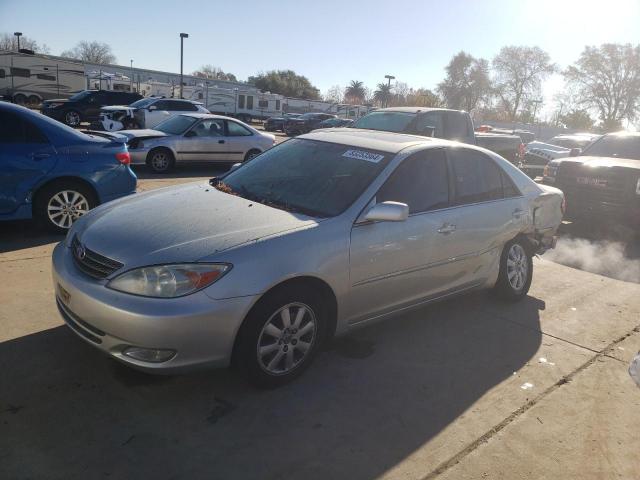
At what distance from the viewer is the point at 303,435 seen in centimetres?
291

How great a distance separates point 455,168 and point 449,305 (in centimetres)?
140

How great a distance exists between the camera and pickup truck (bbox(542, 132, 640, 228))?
26.8ft

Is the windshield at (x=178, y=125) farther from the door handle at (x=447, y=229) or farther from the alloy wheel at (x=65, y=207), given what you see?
the door handle at (x=447, y=229)

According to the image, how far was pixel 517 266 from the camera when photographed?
512 centimetres

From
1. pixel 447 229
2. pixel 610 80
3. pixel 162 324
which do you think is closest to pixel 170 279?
pixel 162 324

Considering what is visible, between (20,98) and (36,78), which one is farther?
(36,78)

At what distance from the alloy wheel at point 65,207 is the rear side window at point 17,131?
2.16 ft

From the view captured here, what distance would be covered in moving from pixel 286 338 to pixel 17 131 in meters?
4.56

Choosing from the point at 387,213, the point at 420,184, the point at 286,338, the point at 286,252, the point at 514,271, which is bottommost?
the point at 286,338

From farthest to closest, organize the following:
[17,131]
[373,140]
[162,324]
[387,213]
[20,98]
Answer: [20,98] → [17,131] → [373,140] → [387,213] → [162,324]

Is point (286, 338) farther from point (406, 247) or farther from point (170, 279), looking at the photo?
point (406, 247)

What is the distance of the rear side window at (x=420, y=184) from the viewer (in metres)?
3.89

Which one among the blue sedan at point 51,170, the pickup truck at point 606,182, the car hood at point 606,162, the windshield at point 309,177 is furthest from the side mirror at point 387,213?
the car hood at point 606,162

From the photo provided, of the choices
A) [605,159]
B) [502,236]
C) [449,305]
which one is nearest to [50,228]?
[449,305]
